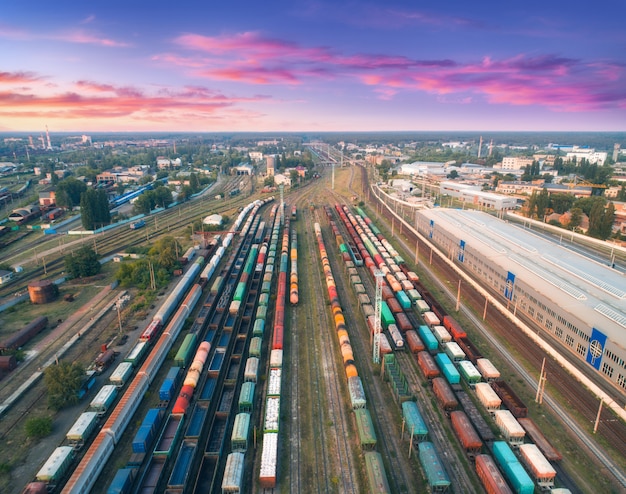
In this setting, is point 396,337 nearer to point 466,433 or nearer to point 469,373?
point 469,373

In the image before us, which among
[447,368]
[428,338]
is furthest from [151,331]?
[447,368]

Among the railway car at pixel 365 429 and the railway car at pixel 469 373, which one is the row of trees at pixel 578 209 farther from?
the railway car at pixel 365 429

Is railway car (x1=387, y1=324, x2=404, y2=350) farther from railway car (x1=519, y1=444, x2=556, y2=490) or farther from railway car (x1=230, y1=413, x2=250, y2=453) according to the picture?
railway car (x1=230, y1=413, x2=250, y2=453)

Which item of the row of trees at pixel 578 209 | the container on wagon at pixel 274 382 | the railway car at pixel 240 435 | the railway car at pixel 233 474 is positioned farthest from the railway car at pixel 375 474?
the row of trees at pixel 578 209

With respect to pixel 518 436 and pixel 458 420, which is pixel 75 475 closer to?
pixel 458 420

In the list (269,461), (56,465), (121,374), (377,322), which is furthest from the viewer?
(377,322)
